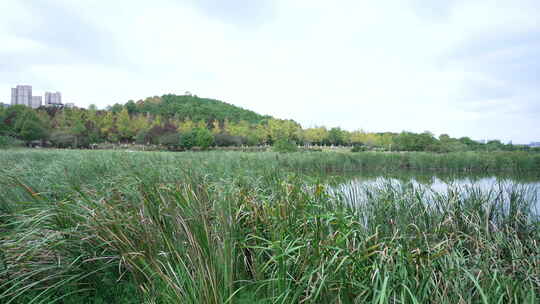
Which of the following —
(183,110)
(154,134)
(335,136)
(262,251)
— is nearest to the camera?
(262,251)

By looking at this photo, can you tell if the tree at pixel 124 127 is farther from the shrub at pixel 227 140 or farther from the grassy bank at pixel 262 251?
the grassy bank at pixel 262 251

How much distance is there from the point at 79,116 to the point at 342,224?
43.0 meters

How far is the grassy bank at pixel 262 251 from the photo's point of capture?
1.77 metres

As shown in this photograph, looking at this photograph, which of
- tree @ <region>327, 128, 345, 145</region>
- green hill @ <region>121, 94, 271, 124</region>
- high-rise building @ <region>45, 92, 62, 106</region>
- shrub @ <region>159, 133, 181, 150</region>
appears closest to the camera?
shrub @ <region>159, 133, 181, 150</region>

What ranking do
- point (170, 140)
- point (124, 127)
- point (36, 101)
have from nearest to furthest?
point (170, 140) < point (124, 127) < point (36, 101)

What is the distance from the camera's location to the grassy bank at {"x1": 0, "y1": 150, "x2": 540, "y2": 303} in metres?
1.77

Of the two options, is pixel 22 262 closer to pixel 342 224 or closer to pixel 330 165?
pixel 342 224

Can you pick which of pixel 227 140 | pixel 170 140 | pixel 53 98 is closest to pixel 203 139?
pixel 170 140

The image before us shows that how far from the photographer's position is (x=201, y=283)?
1.59 metres

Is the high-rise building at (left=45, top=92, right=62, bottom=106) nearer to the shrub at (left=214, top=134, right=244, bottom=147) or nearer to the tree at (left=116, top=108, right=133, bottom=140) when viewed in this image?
the tree at (left=116, top=108, right=133, bottom=140)

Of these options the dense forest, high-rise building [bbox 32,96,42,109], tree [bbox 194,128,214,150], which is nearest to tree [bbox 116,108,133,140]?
the dense forest

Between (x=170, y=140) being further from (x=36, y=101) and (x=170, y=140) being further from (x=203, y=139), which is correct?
(x=36, y=101)

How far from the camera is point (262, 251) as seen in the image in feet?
7.33

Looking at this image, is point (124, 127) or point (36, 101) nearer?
point (124, 127)
